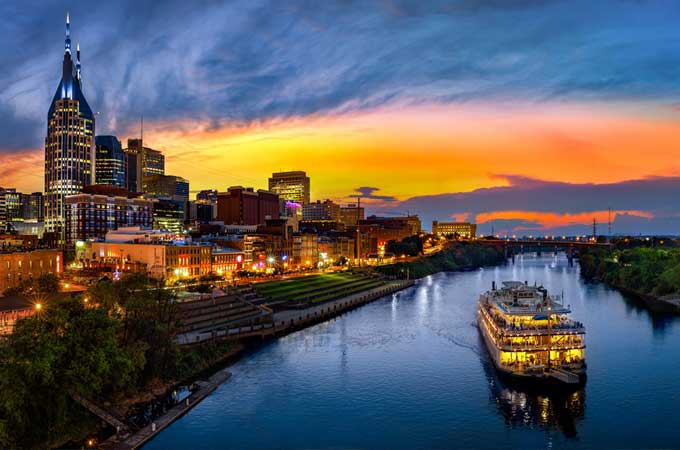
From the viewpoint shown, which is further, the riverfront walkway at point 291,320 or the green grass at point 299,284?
the green grass at point 299,284

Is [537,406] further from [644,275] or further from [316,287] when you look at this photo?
[644,275]

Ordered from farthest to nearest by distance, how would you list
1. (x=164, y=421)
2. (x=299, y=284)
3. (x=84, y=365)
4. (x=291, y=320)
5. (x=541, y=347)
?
(x=299, y=284)
(x=291, y=320)
(x=541, y=347)
(x=164, y=421)
(x=84, y=365)

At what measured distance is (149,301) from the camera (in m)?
55.6

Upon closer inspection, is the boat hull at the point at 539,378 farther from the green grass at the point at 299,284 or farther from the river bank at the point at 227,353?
the green grass at the point at 299,284

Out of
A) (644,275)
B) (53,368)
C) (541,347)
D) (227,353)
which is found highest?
(53,368)

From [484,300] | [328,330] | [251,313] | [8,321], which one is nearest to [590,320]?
[484,300]

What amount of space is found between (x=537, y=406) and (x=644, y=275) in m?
99.5

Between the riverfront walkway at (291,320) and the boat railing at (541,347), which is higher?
the boat railing at (541,347)

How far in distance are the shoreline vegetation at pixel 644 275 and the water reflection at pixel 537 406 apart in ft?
213

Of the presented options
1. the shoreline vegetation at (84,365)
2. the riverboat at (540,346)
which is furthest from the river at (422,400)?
the shoreline vegetation at (84,365)

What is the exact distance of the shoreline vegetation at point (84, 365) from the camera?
124 feet

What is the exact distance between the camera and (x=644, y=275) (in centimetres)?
13275

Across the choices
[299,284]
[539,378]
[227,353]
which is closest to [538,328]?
[539,378]

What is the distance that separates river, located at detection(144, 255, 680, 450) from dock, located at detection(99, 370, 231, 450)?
0.69 meters
